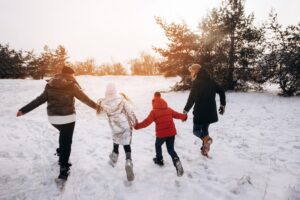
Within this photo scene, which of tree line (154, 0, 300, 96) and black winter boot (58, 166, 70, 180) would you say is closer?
black winter boot (58, 166, 70, 180)

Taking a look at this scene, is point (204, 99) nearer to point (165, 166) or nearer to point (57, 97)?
point (165, 166)

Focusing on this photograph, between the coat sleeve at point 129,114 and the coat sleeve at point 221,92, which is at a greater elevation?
the coat sleeve at point 221,92

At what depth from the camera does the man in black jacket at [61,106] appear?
5.15 meters

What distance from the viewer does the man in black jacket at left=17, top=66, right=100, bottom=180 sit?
515 centimetres

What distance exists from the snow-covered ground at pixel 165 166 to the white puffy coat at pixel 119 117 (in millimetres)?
795

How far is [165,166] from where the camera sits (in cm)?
597

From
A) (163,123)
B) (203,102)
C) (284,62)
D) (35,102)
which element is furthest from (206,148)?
(284,62)

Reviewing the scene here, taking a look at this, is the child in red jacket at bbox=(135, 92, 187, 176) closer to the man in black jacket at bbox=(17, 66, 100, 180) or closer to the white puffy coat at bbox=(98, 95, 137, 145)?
the white puffy coat at bbox=(98, 95, 137, 145)

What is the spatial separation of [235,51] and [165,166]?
53.3 ft

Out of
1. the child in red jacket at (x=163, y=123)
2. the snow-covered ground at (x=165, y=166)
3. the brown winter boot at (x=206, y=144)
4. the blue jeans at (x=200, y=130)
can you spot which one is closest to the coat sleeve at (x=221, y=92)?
the blue jeans at (x=200, y=130)

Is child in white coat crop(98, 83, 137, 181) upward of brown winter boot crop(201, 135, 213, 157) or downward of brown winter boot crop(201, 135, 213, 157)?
upward

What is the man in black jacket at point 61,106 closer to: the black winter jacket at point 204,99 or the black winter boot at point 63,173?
the black winter boot at point 63,173

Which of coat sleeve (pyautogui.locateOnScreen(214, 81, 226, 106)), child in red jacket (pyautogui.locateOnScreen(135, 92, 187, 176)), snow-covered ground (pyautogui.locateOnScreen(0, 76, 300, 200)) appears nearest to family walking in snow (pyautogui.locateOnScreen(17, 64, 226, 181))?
child in red jacket (pyautogui.locateOnScreen(135, 92, 187, 176))

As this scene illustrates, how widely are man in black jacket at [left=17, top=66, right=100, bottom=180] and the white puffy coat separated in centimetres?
75
